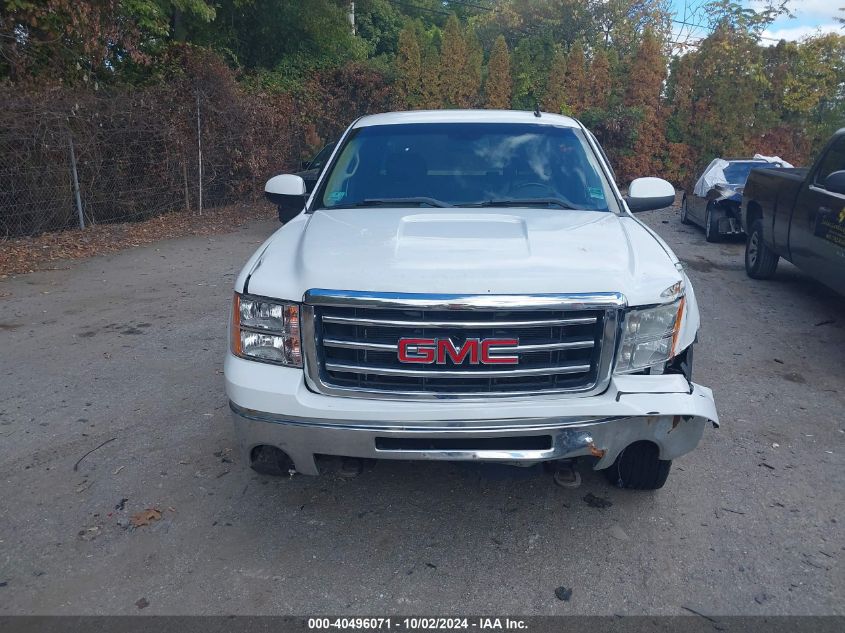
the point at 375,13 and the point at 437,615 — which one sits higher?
the point at 375,13

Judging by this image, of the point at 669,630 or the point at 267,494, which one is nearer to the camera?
the point at 669,630

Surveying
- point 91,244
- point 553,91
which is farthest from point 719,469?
point 553,91

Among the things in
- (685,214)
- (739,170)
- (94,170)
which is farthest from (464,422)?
(685,214)

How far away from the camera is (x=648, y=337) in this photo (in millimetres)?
3258

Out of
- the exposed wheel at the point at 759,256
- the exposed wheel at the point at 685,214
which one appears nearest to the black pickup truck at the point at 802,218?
the exposed wheel at the point at 759,256

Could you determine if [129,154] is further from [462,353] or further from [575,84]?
[575,84]

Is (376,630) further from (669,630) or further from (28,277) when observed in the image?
(28,277)

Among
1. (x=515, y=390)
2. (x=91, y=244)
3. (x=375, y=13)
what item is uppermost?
(x=375, y=13)

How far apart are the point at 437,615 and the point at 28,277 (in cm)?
792

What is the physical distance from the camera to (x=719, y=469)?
417 centimetres

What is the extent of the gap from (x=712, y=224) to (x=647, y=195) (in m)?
8.03

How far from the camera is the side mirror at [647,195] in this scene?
480cm

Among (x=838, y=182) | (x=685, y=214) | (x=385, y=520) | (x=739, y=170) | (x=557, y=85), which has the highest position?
(x=557, y=85)

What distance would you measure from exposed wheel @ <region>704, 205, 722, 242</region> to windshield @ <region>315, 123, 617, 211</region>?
8.01 m
